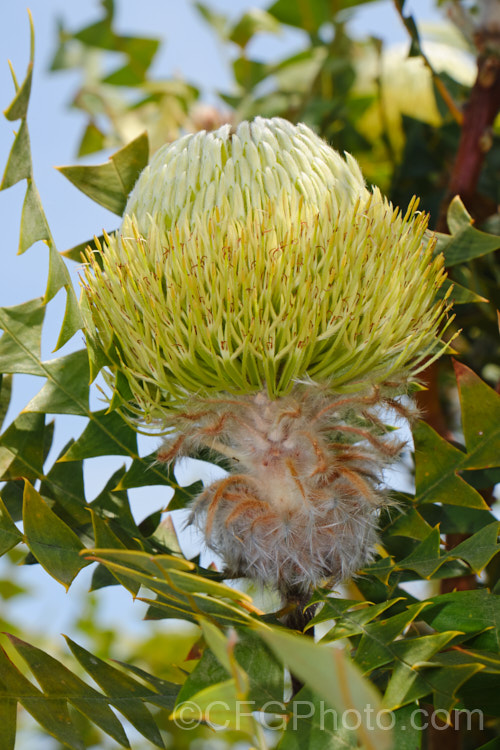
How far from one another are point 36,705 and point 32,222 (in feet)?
1.59

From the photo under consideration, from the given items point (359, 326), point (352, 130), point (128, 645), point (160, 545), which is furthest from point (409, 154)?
point (128, 645)

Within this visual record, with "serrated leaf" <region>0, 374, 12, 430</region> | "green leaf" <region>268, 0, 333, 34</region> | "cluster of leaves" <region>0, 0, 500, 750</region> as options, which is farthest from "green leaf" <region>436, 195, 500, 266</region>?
"green leaf" <region>268, 0, 333, 34</region>

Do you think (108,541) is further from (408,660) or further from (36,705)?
(408,660)

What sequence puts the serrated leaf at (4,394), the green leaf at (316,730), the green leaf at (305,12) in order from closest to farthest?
the green leaf at (316,730)
the serrated leaf at (4,394)
the green leaf at (305,12)

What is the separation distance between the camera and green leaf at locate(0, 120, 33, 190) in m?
0.70

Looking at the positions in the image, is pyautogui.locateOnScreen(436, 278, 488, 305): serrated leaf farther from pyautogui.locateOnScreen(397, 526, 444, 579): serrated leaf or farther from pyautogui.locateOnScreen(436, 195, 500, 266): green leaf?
pyautogui.locateOnScreen(397, 526, 444, 579): serrated leaf

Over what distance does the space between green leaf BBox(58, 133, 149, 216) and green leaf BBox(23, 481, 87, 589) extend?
43 cm

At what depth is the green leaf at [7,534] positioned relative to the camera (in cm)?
78

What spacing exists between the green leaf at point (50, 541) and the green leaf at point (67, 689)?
3.3 inches

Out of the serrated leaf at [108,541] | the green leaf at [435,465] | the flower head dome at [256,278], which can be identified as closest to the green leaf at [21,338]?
the flower head dome at [256,278]

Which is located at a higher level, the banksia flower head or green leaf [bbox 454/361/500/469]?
the banksia flower head

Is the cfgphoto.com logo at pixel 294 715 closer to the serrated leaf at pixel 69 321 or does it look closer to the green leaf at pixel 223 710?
the green leaf at pixel 223 710

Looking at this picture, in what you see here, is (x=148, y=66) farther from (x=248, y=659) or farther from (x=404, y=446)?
(x=248, y=659)

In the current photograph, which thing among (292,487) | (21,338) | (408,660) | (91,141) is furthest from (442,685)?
(91,141)
